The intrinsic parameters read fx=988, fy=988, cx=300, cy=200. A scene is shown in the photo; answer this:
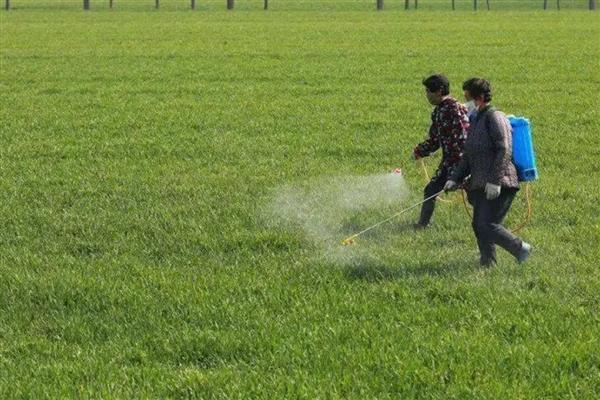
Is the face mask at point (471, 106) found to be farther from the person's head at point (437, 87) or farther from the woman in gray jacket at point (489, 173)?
the woman in gray jacket at point (489, 173)

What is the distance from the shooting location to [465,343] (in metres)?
6.23

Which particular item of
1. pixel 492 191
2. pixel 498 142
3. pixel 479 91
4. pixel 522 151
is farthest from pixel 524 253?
pixel 479 91

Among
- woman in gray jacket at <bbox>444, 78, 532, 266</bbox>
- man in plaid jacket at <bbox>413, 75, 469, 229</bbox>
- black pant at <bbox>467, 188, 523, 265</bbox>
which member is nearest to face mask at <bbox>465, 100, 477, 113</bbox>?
man in plaid jacket at <bbox>413, 75, 469, 229</bbox>

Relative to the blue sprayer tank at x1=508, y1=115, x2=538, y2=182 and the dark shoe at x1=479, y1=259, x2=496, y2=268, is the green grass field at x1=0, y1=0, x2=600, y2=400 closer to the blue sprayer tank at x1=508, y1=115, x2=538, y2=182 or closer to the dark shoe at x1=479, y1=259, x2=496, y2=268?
the dark shoe at x1=479, y1=259, x2=496, y2=268

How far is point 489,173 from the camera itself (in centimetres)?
768

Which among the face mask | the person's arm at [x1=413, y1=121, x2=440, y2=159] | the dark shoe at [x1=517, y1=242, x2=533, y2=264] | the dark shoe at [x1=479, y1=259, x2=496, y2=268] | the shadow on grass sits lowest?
the shadow on grass

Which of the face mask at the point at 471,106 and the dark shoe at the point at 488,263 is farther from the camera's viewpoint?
the face mask at the point at 471,106

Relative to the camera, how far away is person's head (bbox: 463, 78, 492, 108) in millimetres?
7656

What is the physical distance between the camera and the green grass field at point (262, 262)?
233 inches

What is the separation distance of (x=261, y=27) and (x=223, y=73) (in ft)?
59.9

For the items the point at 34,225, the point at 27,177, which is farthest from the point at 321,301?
the point at 27,177

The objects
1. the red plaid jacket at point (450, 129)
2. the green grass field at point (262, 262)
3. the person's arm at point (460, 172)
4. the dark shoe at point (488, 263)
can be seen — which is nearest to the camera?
the green grass field at point (262, 262)

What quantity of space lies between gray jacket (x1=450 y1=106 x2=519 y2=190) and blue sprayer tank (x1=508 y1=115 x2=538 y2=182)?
0.07 meters

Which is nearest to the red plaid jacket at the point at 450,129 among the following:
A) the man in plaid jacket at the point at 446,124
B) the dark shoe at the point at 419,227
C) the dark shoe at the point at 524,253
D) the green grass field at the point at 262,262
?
the man in plaid jacket at the point at 446,124
